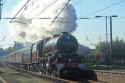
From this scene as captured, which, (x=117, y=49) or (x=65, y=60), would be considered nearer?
(x=65, y=60)

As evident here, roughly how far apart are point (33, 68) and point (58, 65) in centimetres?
1336

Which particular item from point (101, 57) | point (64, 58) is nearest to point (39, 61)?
point (64, 58)

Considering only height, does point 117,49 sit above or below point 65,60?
above

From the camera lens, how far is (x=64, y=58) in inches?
1234

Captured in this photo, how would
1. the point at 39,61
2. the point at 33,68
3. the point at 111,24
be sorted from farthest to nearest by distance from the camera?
the point at 111,24 → the point at 33,68 → the point at 39,61

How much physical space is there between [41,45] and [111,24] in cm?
2881

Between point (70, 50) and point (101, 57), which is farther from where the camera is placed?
point (101, 57)

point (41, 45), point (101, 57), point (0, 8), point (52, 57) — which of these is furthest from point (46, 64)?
point (101, 57)

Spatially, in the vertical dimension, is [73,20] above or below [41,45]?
above

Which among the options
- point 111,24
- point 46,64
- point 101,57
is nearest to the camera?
point 46,64

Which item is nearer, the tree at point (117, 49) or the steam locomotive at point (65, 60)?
the steam locomotive at point (65, 60)

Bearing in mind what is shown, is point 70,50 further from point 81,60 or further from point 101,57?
point 101,57

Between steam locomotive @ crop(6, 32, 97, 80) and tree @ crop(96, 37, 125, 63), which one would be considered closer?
steam locomotive @ crop(6, 32, 97, 80)

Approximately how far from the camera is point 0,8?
80.5 feet
